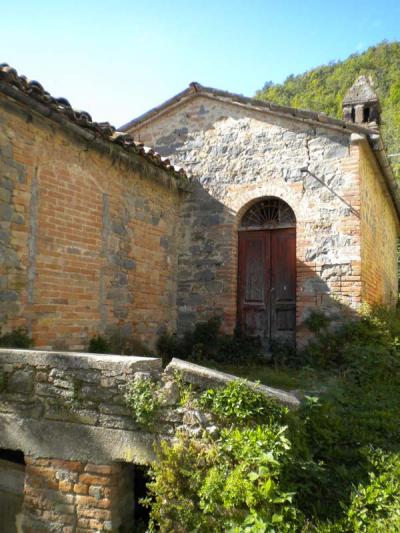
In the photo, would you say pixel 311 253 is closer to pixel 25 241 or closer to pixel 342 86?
pixel 25 241

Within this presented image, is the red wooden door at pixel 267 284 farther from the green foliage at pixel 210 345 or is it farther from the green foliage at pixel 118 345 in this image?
the green foliage at pixel 118 345

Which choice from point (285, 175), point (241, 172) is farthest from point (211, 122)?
point (285, 175)

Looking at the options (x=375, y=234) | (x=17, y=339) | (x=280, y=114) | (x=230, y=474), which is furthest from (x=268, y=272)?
(x=230, y=474)

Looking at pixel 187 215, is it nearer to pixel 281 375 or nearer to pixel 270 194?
pixel 270 194

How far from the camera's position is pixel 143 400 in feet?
10.6

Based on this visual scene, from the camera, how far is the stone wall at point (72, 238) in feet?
15.9

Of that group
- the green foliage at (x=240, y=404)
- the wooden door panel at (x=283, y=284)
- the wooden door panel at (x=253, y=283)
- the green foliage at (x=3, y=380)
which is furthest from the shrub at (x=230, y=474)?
the wooden door panel at (x=253, y=283)

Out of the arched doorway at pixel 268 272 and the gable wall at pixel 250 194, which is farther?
the arched doorway at pixel 268 272

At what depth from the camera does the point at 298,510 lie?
112 inches

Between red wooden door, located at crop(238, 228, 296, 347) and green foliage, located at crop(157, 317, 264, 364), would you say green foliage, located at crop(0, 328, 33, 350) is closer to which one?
green foliage, located at crop(157, 317, 264, 364)

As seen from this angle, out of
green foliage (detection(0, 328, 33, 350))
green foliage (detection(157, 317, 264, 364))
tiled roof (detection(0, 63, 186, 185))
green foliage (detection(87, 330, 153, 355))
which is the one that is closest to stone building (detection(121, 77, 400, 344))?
green foliage (detection(157, 317, 264, 364))

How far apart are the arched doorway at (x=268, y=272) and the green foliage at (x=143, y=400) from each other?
4.60 meters

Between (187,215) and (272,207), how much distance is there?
5.19 feet

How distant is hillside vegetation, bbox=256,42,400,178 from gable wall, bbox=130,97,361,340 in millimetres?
24726
